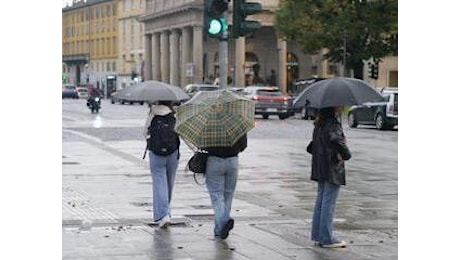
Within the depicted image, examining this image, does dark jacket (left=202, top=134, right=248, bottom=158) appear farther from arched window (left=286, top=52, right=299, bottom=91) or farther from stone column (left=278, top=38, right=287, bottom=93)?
arched window (left=286, top=52, right=299, bottom=91)

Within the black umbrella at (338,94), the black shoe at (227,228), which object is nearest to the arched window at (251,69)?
the black umbrella at (338,94)

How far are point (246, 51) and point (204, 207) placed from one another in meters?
85.8

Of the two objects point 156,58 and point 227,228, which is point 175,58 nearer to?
point 156,58

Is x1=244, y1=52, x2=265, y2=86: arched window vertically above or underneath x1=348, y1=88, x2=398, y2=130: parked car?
above

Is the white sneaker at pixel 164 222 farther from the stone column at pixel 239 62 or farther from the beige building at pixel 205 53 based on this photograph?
the stone column at pixel 239 62

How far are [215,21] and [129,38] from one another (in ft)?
341

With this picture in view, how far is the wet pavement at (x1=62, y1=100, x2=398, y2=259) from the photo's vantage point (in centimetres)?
998

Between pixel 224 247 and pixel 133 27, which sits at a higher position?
pixel 133 27

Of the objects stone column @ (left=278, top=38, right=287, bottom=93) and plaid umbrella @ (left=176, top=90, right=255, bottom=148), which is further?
stone column @ (left=278, top=38, right=287, bottom=93)

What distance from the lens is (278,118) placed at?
50.2 meters

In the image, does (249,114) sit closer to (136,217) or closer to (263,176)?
(136,217)

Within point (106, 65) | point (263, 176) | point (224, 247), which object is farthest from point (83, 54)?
point (224, 247)

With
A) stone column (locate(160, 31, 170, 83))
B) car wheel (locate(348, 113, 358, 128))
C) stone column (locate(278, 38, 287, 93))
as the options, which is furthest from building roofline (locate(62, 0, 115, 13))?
car wheel (locate(348, 113, 358, 128))

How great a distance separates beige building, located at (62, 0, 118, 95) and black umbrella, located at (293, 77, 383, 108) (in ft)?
345
